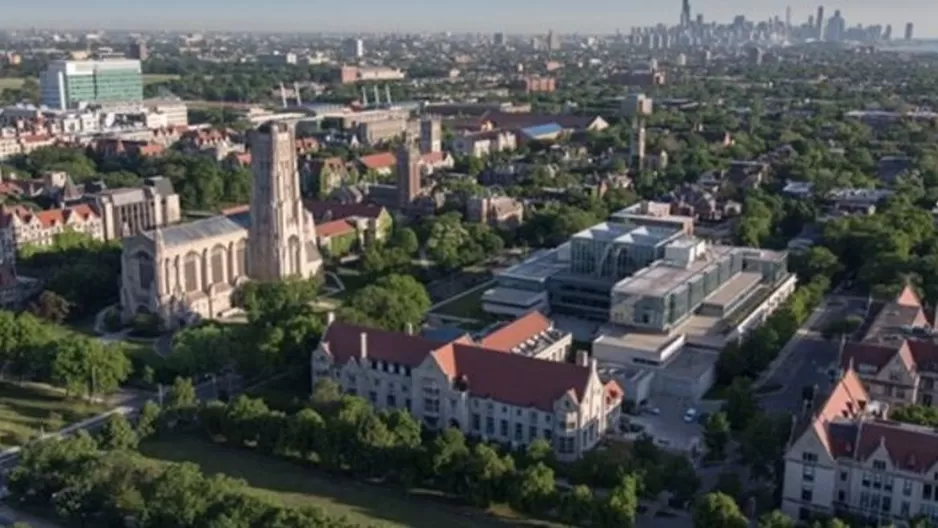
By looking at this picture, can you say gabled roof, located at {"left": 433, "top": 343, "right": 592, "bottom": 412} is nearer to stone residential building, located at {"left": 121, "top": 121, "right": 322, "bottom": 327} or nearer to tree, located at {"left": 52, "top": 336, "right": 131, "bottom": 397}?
tree, located at {"left": 52, "top": 336, "right": 131, "bottom": 397}

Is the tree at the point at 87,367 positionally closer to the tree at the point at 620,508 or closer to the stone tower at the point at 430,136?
the tree at the point at 620,508

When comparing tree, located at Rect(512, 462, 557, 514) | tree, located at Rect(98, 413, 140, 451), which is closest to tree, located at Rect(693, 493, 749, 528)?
tree, located at Rect(512, 462, 557, 514)

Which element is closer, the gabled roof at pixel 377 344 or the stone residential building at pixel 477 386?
the stone residential building at pixel 477 386

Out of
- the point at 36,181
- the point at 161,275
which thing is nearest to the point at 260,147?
the point at 161,275

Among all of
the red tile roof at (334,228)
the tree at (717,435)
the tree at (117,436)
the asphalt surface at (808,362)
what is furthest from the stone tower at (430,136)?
the tree at (717,435)

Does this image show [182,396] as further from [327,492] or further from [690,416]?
[690,416]

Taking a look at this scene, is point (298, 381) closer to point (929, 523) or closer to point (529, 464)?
point (529, 464)
